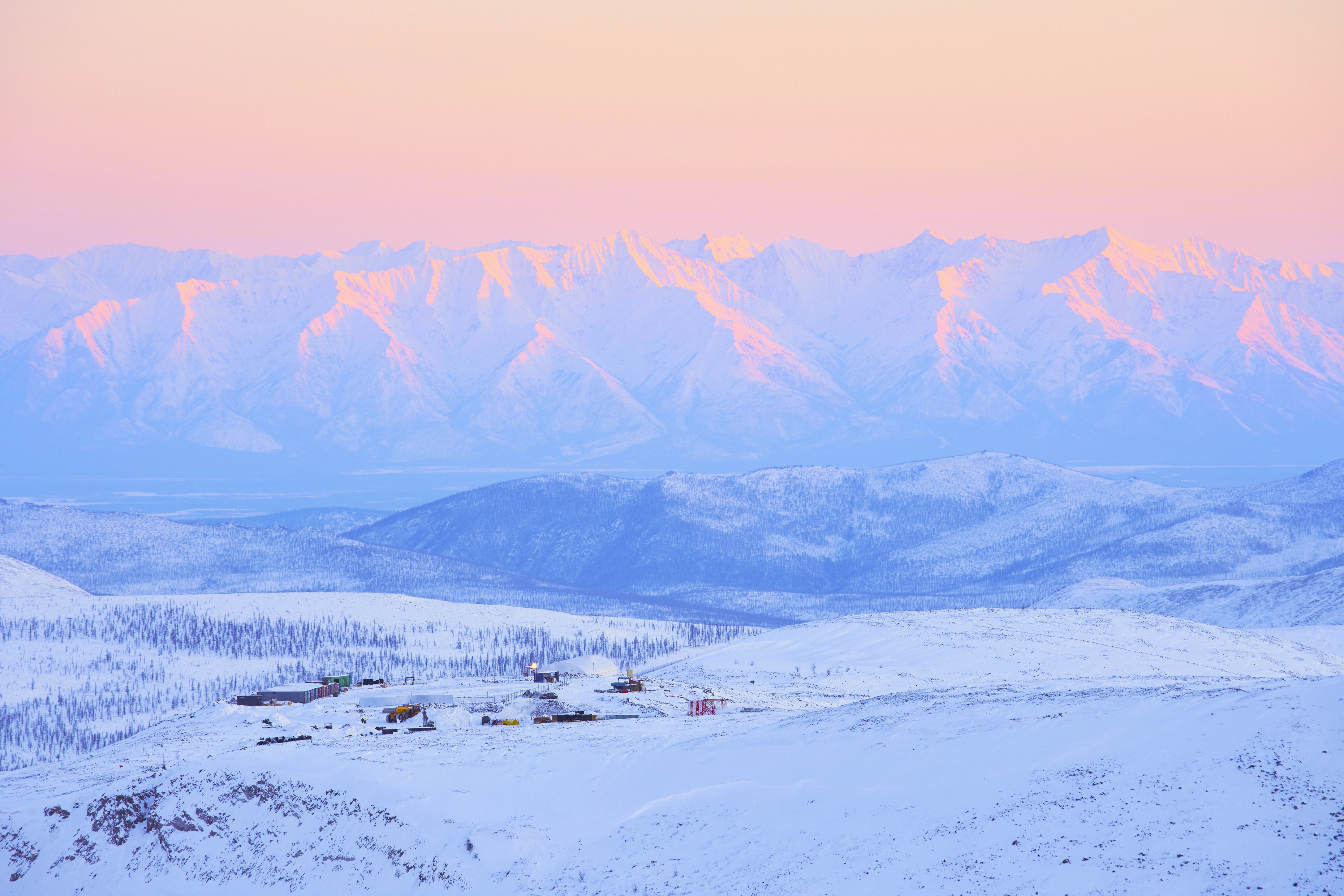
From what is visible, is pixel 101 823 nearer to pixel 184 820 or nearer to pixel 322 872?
pixel 184 820

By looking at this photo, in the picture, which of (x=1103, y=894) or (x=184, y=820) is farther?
(x=184, y=820)

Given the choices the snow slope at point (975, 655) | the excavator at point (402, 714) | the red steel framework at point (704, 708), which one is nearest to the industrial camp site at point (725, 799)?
the excavator at point (402, 714)

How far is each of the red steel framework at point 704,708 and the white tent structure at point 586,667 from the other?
110 feet

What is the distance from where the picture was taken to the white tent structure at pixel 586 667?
140m

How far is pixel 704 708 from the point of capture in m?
104

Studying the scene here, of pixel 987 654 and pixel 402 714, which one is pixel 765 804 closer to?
pixel 402 714

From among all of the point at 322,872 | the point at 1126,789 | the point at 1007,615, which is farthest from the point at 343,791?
the point at 1007,615

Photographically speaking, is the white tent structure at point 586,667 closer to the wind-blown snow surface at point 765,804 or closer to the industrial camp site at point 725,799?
the industrial camp site at point 725,799

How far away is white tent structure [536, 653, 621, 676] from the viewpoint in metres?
140

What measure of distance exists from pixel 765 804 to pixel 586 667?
7721 centimetres

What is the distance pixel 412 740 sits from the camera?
86375 mm

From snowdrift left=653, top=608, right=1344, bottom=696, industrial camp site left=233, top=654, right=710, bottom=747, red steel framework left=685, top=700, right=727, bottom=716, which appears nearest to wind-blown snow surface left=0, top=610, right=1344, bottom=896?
industrial camp site left=233, top=654, right=710, bottom=747

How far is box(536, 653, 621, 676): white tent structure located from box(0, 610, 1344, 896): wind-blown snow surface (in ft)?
155

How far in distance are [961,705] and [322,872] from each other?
108ft
